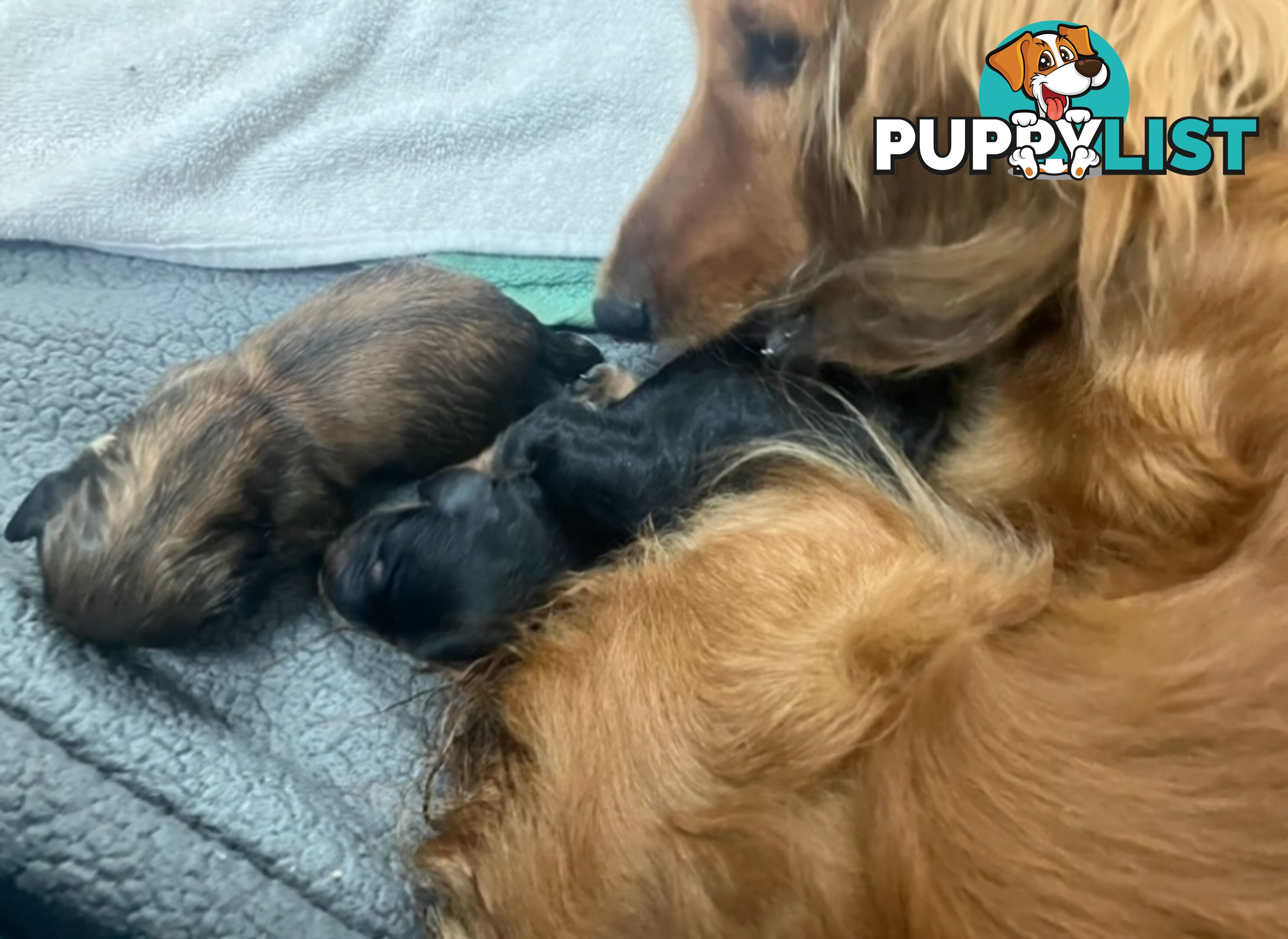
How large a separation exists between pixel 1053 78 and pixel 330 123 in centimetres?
93

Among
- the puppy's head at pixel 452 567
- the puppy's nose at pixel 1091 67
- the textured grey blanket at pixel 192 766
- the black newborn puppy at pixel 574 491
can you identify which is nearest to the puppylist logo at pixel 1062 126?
the puppy's nose at pixel 1091 67

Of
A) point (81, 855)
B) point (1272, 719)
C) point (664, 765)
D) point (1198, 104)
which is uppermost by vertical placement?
point (1198, 104)

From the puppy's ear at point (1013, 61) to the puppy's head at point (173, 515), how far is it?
72 cm

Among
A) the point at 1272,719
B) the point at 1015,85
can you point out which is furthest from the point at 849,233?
the point at 1272,719

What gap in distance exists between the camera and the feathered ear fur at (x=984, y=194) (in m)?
0.82

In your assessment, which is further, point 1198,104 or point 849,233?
point 849,233

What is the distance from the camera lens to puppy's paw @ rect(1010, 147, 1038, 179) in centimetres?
86

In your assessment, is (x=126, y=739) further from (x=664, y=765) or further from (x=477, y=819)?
(x=664, y=765)

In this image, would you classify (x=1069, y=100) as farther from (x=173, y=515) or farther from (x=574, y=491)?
(x=173, y=515)

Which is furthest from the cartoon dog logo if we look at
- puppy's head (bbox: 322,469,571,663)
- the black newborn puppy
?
puppy's head (bbox: 322,469,571,663)

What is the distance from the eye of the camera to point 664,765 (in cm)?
75

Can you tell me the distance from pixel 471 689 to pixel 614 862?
238 millimetres

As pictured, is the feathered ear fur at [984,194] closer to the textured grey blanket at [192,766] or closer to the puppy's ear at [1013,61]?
the puppy's ear at [1013,61]

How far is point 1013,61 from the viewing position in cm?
88
